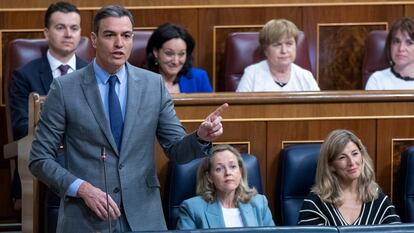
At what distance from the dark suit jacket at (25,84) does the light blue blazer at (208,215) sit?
76 centimetres

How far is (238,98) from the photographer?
9.70ft

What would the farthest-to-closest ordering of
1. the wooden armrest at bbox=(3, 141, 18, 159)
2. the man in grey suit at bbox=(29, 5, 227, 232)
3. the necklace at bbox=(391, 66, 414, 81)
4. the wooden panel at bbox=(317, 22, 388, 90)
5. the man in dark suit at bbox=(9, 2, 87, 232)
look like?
1. the wooden panel at bbox=(317, 22, 388, 90)
2. the necklace at bbox=(391, 66, 414, 81)
3. the man in dark suit at bbox=(9, 2, 87, 232)
4. the wooden armrest at bbox=(3, 141, 18, 159)
5. the man in grey suit at bbox=(29, 5, 227, 232)

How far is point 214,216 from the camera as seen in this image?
2.79 m

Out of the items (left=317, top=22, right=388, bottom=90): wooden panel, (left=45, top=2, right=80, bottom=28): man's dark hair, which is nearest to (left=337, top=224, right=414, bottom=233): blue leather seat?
(left=45, top=2, right=80, bottom=28): man's dark hair

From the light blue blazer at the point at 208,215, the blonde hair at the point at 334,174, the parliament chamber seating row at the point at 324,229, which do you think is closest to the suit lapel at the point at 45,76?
the light blue blazer at the point at 208,215

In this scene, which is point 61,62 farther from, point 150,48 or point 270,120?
point 270,120

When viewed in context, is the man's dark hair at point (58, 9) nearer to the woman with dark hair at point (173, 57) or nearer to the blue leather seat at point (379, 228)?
Answer: the woman with dark hair at point (173, 57)

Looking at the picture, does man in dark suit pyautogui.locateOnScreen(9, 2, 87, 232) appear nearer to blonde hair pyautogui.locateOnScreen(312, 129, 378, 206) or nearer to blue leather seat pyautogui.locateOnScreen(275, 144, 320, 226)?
blue leather seat pyautogui.locateOnScreen(275, 144, 320, 226)

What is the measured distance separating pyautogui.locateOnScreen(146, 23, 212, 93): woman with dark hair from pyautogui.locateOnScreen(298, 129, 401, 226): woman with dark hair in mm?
753

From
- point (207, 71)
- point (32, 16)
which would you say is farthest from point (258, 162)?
point (32, 16)

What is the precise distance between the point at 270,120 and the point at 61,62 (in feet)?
2.70

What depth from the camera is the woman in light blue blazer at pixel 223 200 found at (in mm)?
2791

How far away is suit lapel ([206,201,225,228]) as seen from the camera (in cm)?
278

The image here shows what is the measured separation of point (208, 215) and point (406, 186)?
0.61m
